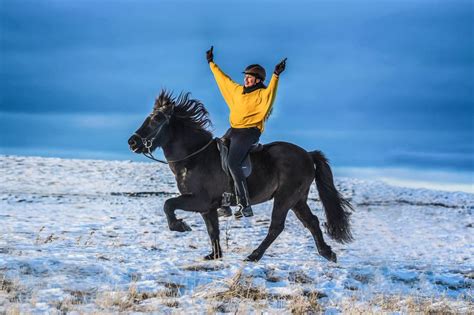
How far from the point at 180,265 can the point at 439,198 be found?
2169cm

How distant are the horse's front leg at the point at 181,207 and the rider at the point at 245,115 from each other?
65 centimetres

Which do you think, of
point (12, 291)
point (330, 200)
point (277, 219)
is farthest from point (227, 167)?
point (12, 291)

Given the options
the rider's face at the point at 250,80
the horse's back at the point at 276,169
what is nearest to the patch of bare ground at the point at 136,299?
the horse's back at the point at 276,169

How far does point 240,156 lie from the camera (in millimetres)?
10492

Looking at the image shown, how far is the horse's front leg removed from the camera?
989cm

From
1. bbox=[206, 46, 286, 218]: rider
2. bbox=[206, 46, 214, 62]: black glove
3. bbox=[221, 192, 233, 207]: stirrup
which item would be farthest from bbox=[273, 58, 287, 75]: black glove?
bbox=[221, 192, 233, 207]: stirrup

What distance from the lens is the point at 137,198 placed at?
24.6m

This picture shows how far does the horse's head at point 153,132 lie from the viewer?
1041 cm

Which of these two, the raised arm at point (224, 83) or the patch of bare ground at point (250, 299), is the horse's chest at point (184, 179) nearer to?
the raised arm at point (224, 83)

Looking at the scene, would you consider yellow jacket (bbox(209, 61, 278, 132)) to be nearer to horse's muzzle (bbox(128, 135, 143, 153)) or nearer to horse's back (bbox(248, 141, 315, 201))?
horse's back (bbox(248, 141, 315, 201))

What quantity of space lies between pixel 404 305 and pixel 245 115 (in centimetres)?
417

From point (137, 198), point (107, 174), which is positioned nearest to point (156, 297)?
point (137, 198)

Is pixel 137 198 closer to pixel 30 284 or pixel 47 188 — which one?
pixel 47 188

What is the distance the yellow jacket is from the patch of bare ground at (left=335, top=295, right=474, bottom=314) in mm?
3598
